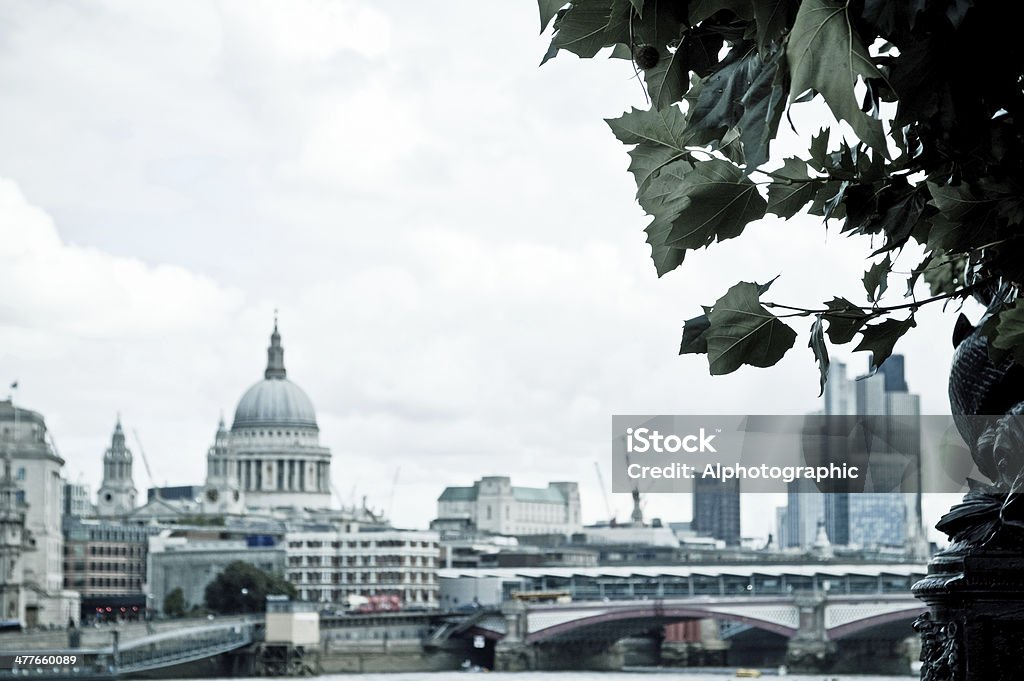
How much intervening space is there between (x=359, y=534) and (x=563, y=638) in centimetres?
2446

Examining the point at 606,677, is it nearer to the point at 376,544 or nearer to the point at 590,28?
the point at 376,544

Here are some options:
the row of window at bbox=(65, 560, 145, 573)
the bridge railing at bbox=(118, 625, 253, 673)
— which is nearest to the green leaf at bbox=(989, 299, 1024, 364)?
the bridge railing at bbox=(118, 625, 253, 673)

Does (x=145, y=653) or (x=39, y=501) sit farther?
(x=39, y=501)

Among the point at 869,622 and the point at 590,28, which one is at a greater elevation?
the point at 590,28

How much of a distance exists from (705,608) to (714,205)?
7052 centimetres

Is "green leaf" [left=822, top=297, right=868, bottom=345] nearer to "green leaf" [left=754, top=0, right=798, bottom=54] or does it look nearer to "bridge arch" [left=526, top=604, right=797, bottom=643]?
"green leaf" [left=754, top=0, right=798, bottom=54]

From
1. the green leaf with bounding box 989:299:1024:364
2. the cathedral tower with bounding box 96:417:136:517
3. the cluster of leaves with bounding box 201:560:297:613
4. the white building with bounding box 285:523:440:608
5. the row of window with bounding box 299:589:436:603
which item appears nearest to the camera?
the green leaf with bounding box 989:299:1024:364

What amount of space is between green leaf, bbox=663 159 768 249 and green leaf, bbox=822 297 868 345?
0.30 meters

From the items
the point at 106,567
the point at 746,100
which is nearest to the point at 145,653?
the point at 106,567

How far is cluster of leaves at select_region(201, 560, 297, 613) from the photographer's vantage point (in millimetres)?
94438

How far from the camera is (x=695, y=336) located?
250 cm

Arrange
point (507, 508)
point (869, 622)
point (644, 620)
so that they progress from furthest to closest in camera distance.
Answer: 1. point (507, 508)
2. point (644, 620)
3. point (869, 622)

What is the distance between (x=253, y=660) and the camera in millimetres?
76500

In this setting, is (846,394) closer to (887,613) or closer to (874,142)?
(887,613)
